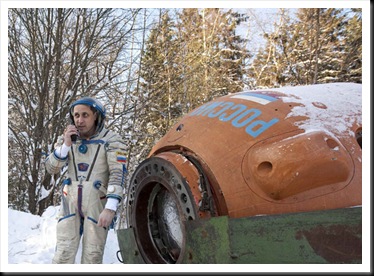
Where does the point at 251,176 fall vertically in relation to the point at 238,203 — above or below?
above

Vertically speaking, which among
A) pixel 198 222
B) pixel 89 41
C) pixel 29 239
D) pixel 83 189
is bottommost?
pixel 29 239

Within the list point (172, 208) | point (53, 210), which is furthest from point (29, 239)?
point (172, 208)

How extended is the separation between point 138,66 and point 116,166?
8320 millimetres

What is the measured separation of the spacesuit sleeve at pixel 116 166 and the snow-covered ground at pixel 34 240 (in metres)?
2.06

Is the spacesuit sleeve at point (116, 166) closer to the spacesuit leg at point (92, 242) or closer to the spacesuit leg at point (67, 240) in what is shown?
the spacesuit leg at point (92, 242)

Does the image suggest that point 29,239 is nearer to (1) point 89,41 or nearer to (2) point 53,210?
(2) point 53,210

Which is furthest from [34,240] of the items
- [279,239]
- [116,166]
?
[279,239]

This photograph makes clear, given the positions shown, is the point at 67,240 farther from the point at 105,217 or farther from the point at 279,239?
the point at 279,239

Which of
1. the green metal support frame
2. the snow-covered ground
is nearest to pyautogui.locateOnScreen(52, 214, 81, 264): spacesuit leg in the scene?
the green metal support frame

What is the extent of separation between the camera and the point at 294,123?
8.34ft

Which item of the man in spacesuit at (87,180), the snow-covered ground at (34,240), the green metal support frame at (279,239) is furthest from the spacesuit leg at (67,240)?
the snow-covered ground at (34,240)

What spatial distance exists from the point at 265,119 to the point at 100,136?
51.1 inches

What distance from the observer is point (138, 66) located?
430 inches

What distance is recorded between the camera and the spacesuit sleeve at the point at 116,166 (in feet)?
9.33
